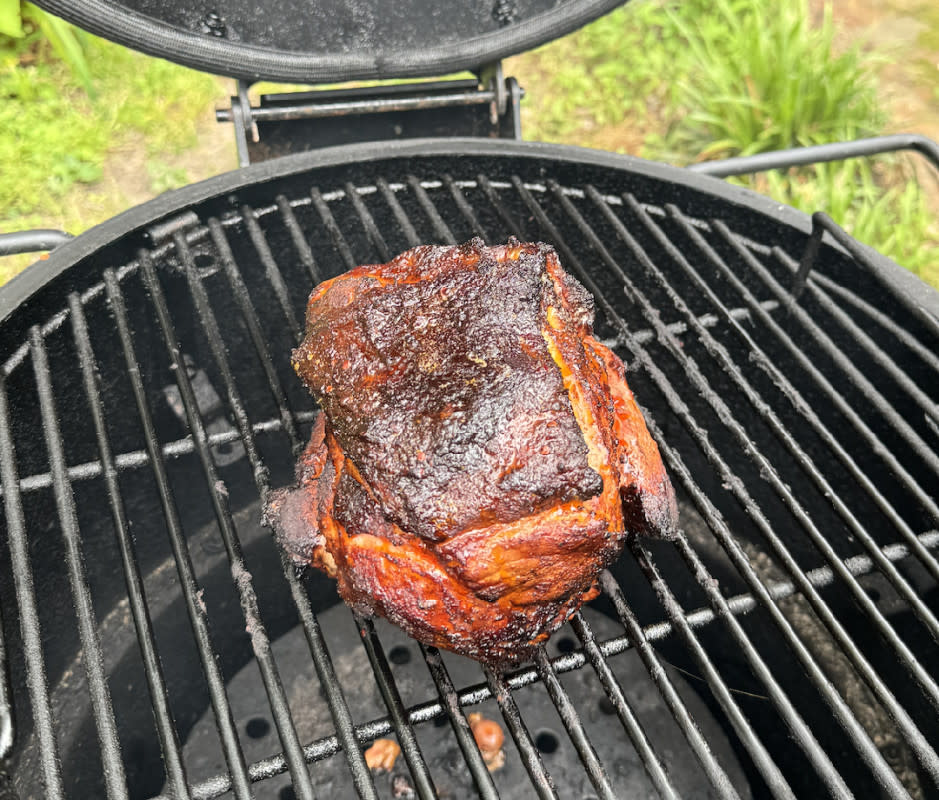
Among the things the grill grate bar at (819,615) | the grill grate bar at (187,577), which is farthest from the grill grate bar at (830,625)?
the grill grate bar at (187,577)

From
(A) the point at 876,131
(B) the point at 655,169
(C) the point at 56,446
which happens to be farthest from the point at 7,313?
(A) the point at 876,131

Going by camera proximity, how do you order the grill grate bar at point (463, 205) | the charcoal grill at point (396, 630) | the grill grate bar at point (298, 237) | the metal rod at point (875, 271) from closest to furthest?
the charcoal grill at point (396, 630), the metal rod at point (875, 271), the grill grate bar at point (298, 237), the grill grate bar at point (463, 205)

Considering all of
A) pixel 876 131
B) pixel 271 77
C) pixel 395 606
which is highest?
pixel 271 77

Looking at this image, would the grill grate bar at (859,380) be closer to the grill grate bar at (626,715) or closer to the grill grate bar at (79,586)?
the grill grate bar at (626,715)

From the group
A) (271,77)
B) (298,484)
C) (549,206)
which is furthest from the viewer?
(549,206)

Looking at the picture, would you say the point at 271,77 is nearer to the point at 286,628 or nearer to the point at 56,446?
the point at 56,446

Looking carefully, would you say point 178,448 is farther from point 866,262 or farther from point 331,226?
point 866,262

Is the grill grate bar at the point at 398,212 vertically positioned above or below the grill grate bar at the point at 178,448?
above
